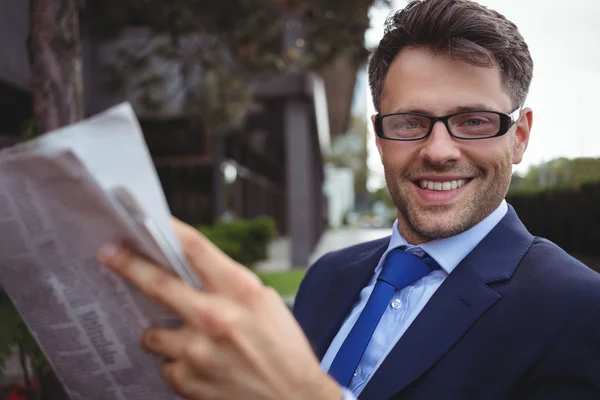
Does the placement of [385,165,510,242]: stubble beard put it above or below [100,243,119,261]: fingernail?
below

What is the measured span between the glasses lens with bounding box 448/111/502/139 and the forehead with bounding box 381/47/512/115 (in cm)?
3

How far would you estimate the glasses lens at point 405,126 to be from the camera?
174 cm

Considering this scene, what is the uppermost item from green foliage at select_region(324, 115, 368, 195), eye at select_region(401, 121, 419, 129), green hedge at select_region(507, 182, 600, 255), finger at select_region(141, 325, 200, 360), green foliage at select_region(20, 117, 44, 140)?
eye at select_region(401, 121, 419, 129)

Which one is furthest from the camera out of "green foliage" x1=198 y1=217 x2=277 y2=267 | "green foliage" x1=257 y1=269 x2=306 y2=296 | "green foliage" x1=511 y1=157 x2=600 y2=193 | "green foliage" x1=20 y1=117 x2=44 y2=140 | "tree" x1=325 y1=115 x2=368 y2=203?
"tree" x1=325 y1=115 x2=368 y2=203

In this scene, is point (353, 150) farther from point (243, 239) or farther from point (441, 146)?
point (441, 146)

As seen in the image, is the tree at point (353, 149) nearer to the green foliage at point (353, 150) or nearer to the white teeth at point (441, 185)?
the green foliage at point (353, 150)

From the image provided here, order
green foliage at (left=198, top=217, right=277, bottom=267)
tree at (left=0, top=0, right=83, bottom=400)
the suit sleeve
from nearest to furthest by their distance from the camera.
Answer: the suit sleeve → tree at (left=0, top=0, right=83, bottom=400) → green foliage at (left=198, top=217, right=277, bottom=267)

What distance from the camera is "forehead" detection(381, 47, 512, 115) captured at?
165 centimetres

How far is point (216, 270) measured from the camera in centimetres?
81

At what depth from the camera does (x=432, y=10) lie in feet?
6.07

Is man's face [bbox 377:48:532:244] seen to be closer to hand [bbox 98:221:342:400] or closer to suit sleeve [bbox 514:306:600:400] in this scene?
suit sleeve [bbox 514:306:600:400]

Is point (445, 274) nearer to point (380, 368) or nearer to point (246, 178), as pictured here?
point (380, 368)

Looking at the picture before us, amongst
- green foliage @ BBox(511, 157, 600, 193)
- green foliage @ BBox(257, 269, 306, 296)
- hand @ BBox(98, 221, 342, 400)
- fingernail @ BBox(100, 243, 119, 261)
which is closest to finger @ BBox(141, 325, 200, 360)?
hand @ BBox(98, 221, 342, 400)

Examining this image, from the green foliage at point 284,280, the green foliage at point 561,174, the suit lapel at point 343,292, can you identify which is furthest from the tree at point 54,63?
the green foliage at point 561,174
